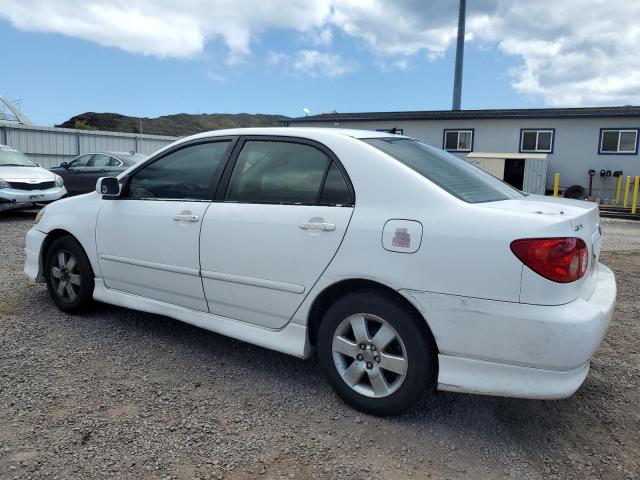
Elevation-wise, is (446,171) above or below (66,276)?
above

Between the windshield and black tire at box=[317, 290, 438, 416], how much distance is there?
1092 centimetres

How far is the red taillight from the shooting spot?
2.29 metres

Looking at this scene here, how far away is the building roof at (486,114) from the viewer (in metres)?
21.1

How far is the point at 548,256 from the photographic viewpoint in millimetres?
2291

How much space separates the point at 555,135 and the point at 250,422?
74.7ft

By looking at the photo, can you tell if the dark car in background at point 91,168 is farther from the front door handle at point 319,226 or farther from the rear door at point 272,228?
the front door handle at point 319,226

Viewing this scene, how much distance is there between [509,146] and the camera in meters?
23.0

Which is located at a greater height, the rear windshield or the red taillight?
the rear windshield

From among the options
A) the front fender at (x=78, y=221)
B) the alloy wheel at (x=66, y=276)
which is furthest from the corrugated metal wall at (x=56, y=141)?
the alloy wheel at (x=66, y=276)

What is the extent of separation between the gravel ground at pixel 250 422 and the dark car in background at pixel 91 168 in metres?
9.91

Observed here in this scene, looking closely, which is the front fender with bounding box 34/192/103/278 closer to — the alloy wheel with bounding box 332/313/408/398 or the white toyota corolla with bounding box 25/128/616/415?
the white toyota corolla with bounding box 25/128/616/415

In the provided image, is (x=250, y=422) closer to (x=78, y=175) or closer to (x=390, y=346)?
(x=390, y=346)

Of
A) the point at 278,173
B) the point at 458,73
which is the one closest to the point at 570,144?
the point at 458,73

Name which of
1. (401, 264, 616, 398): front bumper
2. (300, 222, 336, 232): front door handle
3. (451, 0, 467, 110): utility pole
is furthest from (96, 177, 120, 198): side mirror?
(451, 0, 467, 110): utility pole
